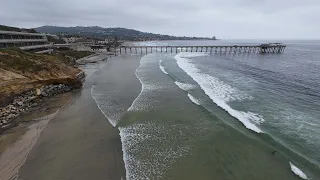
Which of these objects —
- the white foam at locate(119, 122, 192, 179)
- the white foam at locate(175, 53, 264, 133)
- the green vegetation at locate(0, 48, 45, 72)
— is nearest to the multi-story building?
the green vegetation at locate(0, 48, 45, 72)

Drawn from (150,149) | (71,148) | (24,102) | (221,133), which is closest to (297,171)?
(221,133)

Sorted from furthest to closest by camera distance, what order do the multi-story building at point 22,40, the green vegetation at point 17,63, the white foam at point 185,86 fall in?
the multi-story building at point 22,40 < the white foam at point 185,86 < the green vegetation at point 17,63

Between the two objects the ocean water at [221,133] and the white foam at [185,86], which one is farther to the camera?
the white foam at [185,86]

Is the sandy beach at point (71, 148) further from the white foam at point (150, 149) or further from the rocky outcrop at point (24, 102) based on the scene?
the rocky outcrop at point (24, 102)

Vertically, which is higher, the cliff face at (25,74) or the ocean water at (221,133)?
the cliff face at (25,74)

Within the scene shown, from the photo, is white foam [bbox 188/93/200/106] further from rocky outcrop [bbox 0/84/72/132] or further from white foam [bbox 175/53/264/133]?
rocky outcrop [bbox 0/84/72/132]

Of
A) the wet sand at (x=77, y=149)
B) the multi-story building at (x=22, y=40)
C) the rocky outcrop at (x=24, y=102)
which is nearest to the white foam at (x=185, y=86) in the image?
the wet sand at (x=77, y=149)

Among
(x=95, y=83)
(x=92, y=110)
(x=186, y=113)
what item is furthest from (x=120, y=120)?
(x=95, y=83)
